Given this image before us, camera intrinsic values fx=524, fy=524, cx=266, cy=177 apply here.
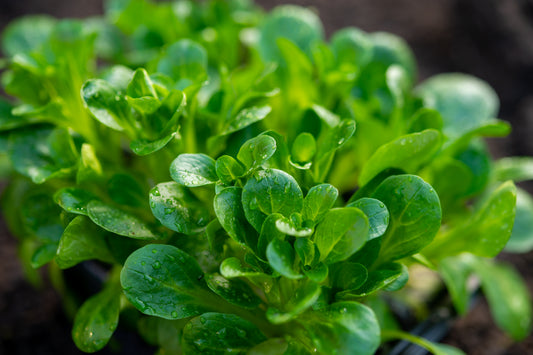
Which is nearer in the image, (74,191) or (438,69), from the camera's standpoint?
(74,191)

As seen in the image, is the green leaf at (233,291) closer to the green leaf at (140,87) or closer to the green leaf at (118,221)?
the green leaf at (118,221)

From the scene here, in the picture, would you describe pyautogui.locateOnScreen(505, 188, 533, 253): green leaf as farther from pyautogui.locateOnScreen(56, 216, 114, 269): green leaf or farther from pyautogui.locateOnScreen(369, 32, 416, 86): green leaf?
pyautogui.locateOnScreen(56, 216, 114, 269): green leaf

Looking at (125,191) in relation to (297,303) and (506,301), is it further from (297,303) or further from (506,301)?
(506,301)

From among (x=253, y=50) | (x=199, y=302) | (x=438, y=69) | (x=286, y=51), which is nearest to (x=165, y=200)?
(x=199, y=302)

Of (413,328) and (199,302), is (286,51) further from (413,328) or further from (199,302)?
(413,328)

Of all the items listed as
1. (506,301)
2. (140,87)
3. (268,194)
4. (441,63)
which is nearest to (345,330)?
(268,194)

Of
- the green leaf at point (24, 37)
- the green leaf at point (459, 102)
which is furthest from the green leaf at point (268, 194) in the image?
the green leaf at point (24, 37)

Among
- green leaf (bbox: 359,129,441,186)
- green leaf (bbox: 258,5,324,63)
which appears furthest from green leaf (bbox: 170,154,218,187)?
green leaf (bbox: 258,5,324,63)
